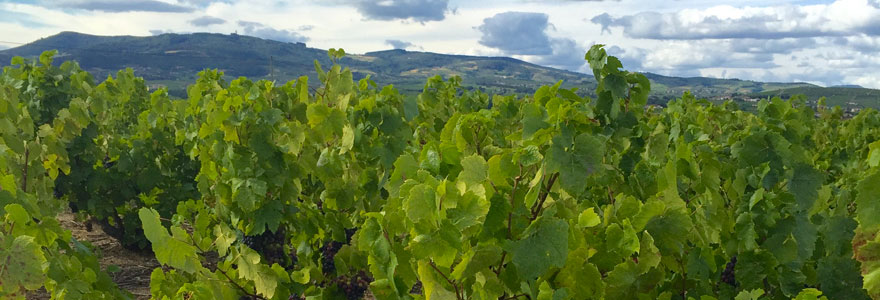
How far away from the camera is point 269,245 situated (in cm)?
455

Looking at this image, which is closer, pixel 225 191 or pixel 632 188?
pixel 632 188

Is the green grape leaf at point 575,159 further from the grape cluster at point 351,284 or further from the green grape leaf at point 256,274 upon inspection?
the grape cluster at point 351,284

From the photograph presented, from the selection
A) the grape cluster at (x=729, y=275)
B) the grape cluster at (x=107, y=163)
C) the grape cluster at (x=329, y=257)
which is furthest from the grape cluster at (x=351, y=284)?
the grape cluster at (x=107, y=163)

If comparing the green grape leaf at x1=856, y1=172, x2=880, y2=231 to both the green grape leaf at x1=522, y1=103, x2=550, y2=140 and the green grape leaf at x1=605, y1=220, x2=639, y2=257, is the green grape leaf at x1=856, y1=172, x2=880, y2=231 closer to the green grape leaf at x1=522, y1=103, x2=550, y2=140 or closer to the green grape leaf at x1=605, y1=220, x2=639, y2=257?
the green grape leaf at x1=605, y1=220, x2=639, y2=257

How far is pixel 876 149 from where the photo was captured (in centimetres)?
197

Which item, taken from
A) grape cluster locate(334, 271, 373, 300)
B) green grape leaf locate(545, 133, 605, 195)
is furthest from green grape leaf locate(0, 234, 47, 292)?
grape cluster locate(334, 271, 373, 300)

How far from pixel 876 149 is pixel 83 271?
126 inches

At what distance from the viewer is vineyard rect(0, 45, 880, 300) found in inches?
71.7

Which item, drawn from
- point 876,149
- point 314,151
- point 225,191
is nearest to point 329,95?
point 314,151

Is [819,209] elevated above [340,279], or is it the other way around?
[819,209]

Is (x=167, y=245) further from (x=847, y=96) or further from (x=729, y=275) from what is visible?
(x=847, y=96)

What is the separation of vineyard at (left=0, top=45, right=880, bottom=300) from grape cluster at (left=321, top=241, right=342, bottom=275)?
0.02m

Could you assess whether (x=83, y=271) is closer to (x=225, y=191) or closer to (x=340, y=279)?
(x=225, y=191)

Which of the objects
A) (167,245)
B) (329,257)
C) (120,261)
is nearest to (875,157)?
(167,245)
